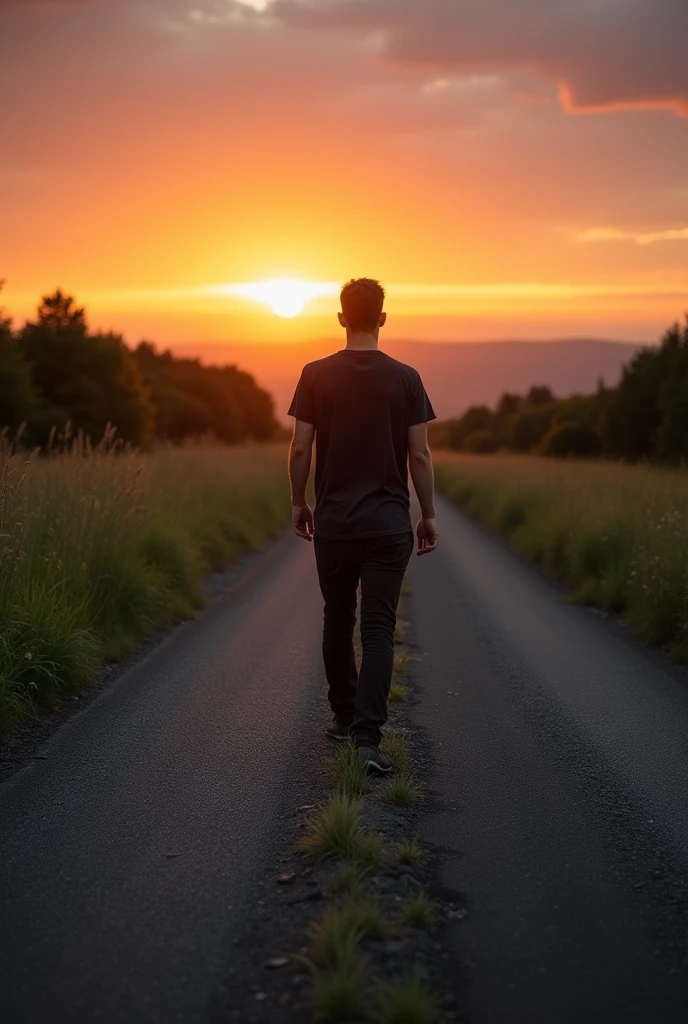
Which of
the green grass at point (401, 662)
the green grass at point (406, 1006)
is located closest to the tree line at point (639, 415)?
the green grass at point (401, 662)

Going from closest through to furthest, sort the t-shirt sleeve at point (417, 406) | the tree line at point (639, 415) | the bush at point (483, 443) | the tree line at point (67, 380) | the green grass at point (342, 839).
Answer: the green grass at point (342, 839)
the t-shirt sleeve at point (417, 406)
the tree line at point (67, 380)
the tree line at point (639, 415)
the bush at point (483, 443)

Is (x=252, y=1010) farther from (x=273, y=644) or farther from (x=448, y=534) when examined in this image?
(x=448, y=534)

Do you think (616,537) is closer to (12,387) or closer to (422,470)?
(422,470)

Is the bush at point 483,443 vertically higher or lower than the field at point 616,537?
lower

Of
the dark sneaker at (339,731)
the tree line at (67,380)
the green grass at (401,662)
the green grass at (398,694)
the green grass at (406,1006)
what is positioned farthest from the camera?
the tree line at (67,380)

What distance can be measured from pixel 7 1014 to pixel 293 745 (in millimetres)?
3109

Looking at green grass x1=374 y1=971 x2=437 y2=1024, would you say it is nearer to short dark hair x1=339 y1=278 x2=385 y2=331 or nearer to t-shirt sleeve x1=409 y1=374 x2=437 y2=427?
t-shirt sleeve x1=409 y1=374 x2=437 y2=427

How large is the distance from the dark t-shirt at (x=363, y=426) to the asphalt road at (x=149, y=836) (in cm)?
135

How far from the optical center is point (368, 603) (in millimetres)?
5684

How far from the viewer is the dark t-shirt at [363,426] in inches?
222

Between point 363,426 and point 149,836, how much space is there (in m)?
2.25

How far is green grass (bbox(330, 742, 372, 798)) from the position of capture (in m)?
5.15

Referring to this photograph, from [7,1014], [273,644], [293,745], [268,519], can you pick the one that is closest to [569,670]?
[273,644]

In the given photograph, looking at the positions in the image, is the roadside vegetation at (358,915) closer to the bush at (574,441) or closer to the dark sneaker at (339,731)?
the dark sneaker at (339,731)
